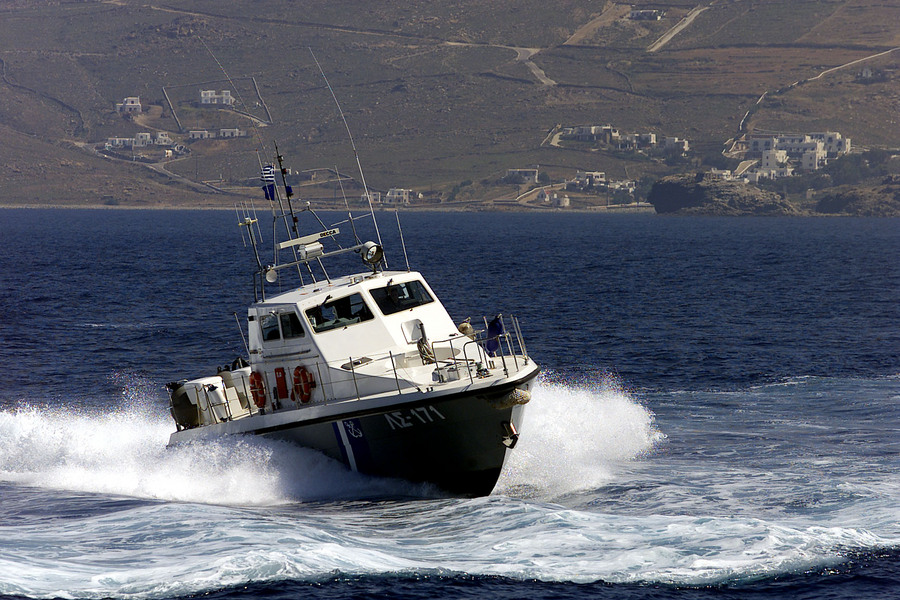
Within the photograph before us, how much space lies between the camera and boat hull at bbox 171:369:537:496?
19.1m

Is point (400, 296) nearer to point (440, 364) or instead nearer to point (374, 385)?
point (440, 364)

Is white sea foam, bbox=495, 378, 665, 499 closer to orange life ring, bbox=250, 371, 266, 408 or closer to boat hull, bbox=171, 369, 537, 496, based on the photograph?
boat hull, bbox=171, 369, 537, 496

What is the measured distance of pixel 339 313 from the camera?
21.3 meters

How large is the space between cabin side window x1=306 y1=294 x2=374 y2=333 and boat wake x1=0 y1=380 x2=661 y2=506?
252cm

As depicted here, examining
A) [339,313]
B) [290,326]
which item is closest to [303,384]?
[290,326]

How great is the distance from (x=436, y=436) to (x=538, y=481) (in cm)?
278

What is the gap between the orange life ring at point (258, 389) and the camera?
21516 mm

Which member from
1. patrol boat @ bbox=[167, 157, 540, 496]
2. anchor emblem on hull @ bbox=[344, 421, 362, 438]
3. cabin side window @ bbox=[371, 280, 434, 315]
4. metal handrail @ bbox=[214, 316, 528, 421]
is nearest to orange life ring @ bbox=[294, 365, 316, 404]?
patrol boat @ bbox=[167, 157, 540, 496]

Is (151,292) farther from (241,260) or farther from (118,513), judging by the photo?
(118,513)

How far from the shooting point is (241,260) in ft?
275

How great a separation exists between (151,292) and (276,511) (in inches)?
1621

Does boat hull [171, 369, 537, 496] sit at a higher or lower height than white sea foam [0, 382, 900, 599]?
higher

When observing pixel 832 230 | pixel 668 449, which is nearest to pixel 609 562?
pixel 668 449

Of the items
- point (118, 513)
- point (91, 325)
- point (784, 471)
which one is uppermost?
point (91, 325)
